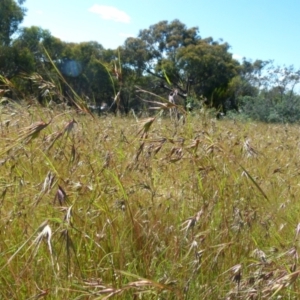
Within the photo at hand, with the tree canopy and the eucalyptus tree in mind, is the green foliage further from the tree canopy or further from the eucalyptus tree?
the eucalyptus tree

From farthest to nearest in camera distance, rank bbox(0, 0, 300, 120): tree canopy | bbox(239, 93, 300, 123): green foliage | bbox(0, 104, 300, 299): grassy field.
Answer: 1. bbox(0, 0, 300, 120): tree canopy
2. bbox(239, 93, 300, 123): green foliage
3. bbox(0, 104, 300, 299): grassy field

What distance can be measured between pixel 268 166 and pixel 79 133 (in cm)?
112

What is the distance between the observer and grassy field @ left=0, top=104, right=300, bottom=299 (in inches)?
56.7

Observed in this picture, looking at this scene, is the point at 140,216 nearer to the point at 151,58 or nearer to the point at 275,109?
the point at 275,109

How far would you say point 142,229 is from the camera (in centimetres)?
180

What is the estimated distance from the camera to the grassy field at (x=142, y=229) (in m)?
1.44

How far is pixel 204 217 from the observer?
1.86 meters

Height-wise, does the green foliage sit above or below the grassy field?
above

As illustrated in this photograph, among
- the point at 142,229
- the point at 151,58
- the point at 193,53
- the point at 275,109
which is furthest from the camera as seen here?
the point at 193,53

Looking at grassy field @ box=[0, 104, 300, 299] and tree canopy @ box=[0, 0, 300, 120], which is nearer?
grassy field @ box=[0, 104, 300, 299]

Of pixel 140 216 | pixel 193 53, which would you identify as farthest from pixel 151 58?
pixel 140 216

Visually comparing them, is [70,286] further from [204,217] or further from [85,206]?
[204,217]

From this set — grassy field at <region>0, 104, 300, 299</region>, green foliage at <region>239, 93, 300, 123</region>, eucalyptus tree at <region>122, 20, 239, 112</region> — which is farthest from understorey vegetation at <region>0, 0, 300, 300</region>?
eucalyptus tree at <region>122, 20, 239, 112</region>

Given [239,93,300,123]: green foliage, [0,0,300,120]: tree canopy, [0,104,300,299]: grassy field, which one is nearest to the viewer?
[0,104,300,299]: grassy field
